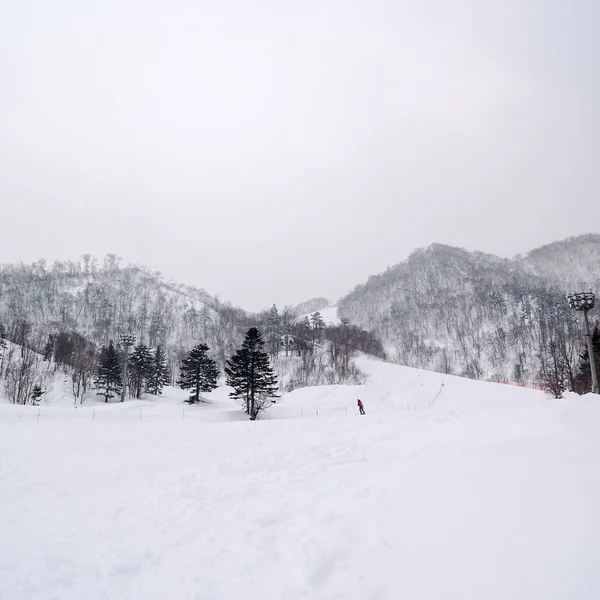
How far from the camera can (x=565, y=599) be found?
3934 mm

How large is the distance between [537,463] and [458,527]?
3.33 metres

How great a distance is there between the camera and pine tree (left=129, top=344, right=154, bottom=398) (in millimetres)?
64450

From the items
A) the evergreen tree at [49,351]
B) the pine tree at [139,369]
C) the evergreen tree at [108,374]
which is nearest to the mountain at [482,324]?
the pine tree at [139,369]

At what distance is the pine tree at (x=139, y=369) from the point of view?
64.4 meters

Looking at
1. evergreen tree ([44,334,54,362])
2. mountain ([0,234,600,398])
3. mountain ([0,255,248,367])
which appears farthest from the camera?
mountain ([0,255,248,367])

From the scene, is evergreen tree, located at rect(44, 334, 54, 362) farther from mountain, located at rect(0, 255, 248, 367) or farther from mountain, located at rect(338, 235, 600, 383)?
mountain, located at rect(338, 235, 600, 383)

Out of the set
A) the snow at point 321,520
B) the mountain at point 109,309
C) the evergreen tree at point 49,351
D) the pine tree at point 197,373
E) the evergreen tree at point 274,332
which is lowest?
the snow at point 321,520

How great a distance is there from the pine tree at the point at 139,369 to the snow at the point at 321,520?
175 ft

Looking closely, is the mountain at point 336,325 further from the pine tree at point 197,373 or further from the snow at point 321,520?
the snow at point 321,520

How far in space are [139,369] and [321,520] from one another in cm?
6513

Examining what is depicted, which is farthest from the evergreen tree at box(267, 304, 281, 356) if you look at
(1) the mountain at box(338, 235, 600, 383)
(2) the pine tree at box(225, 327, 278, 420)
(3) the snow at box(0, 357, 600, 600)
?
(3) the snow at box(0, 357, 600, 600)

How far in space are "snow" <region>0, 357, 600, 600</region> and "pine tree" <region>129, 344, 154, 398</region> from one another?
5322 cm

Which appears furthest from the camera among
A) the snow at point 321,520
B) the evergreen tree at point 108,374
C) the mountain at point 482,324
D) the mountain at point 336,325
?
the mountain at point 482,324

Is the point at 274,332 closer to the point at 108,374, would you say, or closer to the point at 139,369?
the point at 139,369
